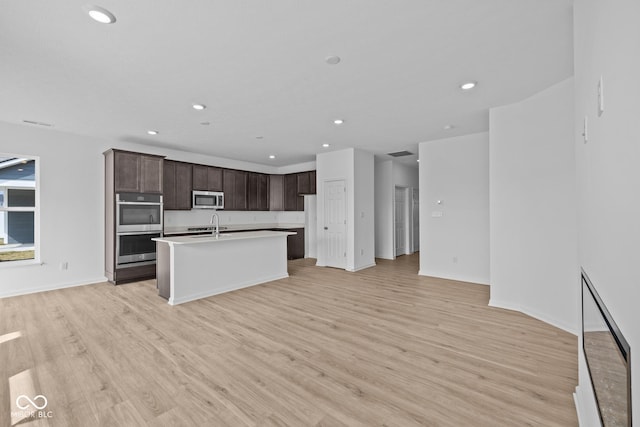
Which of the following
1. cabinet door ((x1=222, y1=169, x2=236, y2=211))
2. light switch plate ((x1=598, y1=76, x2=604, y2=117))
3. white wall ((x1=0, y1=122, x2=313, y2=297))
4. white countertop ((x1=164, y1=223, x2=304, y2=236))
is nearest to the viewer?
light switch plate ((x1=598, y1=76, x2=604, y2=117))

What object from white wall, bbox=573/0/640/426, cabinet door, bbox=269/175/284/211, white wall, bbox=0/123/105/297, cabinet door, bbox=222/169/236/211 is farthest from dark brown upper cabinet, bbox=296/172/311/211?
white wall, bbox=573/0/640/426

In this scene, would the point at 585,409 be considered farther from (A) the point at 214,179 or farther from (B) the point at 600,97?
(A) the point at 214,179

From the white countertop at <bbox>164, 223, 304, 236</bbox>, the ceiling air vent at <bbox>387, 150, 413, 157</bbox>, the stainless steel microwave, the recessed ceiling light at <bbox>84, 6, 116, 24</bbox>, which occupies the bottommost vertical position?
the white countertop at <bbox>164, 223, 304, 236</bbox>

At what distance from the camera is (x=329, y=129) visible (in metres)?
4.83

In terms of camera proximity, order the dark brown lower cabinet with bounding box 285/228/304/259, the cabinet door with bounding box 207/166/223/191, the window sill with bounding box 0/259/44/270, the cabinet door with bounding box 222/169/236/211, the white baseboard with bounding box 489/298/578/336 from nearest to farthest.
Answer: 1. the white baseboard with bounding box 489/298/578/336
2. the window sill with bounding box 0/259/44/270
3. the cabinet door with bounding box 207/166/223/191
4. the cabinet door with bounding box 222/169/236/211
5. the dark brown lower cabinet with bounding box 285/228/304/259

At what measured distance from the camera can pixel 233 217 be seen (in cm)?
762

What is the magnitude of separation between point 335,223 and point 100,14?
17.1ft

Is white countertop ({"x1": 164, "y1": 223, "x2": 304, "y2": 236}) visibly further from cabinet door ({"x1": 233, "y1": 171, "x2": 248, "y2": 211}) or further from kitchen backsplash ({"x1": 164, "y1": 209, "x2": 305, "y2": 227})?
cabinet door ({"x1": 233, "y1": 171, "x2": 248, "y2": 211})

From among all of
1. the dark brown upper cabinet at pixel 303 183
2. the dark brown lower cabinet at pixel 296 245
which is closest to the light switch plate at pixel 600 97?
the dark brown upper cabinet at pixel 303 183

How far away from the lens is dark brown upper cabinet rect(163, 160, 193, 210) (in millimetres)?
6016

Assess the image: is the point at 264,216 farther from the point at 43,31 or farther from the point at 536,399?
the point at 536,399

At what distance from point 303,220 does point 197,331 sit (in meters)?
5.36

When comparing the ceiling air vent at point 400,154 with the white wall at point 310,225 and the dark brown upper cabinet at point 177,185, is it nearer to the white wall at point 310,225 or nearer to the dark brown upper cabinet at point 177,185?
the white wall at point 310,225

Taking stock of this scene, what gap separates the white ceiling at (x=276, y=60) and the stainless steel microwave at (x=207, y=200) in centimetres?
226
